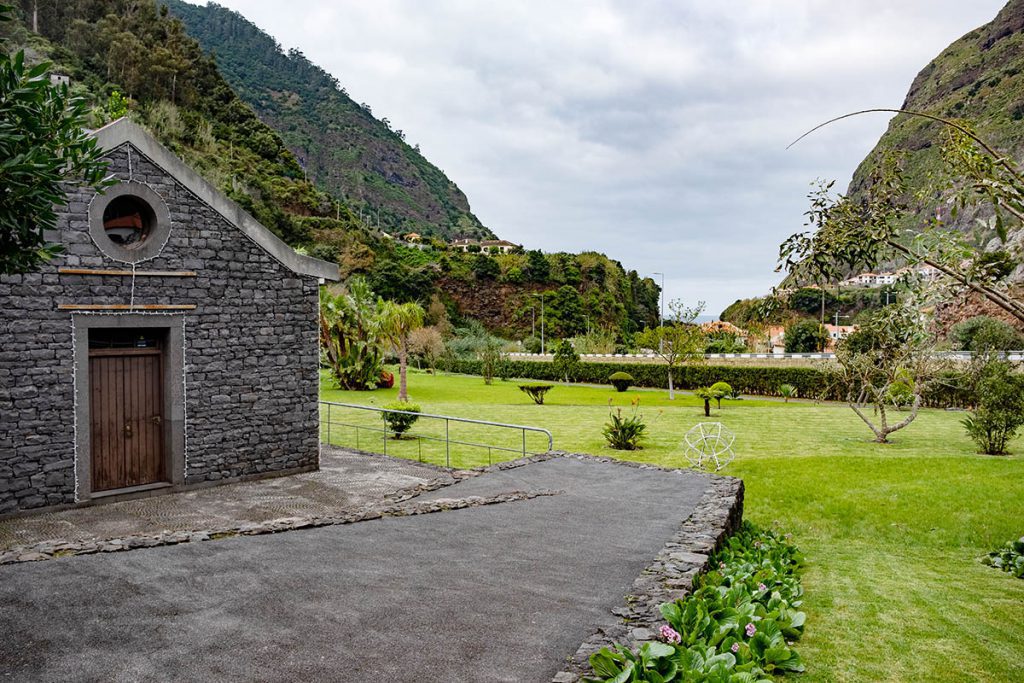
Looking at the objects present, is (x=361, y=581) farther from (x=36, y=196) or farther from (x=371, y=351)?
(x=371, y=351)

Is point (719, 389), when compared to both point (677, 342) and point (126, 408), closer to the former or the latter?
point (677, 342)

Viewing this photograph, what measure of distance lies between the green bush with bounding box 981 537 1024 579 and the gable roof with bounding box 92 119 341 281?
432 inches

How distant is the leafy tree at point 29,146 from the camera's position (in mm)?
3920

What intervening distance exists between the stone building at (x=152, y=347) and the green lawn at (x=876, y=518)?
5.23m

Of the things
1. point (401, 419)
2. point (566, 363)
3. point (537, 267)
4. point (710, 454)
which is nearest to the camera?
point (710, 454)

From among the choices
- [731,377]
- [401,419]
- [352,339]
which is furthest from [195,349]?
[731,377]

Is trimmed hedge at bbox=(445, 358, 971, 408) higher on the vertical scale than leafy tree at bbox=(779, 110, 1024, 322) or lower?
lower

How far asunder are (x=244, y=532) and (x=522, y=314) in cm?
7814

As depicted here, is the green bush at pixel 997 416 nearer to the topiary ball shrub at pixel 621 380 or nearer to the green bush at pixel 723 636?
the green bush at pixel 723 636

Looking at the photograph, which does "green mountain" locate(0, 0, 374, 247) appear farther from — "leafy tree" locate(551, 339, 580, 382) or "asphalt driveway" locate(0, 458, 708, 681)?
"asphalt driveway" locate(0, 458, 708, 681)

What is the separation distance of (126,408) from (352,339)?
21872 mm

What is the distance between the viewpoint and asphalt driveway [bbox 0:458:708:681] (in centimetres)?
475

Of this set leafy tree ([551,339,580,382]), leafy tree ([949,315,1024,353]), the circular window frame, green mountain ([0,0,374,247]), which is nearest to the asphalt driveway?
the circular window frame

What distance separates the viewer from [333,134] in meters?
130
